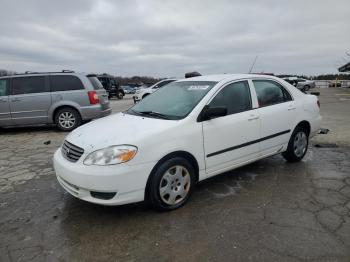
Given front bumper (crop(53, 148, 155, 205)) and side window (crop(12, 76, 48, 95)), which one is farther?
side window (crop(12, 76, 48, 95))

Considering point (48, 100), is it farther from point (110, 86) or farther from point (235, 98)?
point (110, 86)

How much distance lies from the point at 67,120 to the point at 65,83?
1.10 metres

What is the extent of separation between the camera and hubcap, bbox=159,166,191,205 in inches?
139

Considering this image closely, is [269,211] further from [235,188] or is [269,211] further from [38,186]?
[38,186]

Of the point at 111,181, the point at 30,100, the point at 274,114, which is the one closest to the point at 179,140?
the point at 111,181

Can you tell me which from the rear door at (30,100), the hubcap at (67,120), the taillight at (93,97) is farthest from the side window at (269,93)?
the rear door at (30,100)

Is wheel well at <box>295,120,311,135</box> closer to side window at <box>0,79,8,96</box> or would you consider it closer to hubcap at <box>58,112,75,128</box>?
hubcap at <box>58,112,75,128</box>

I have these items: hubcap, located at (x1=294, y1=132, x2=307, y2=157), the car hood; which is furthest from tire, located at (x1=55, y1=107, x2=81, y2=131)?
hubcap, located at (x1=294, y1=132, x2=307, y2=157)

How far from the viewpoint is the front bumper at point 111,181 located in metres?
3.21

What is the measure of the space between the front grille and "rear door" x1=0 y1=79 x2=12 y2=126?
6316mm

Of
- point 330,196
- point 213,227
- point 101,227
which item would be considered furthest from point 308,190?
point 101,227

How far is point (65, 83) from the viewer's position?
9.30 meters

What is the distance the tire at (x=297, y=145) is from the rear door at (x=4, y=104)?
7744mm

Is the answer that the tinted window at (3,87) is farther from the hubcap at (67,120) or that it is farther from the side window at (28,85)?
the hubcap at (67,120)
